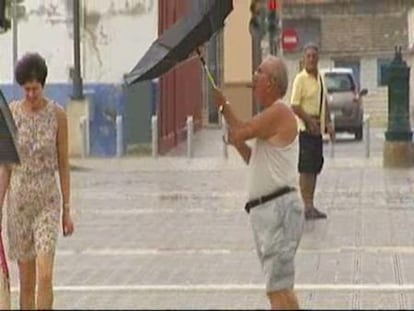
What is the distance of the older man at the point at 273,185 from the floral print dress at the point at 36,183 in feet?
4.00

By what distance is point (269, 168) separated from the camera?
28.9 feet

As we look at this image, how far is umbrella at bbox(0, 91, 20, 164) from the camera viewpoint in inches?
342

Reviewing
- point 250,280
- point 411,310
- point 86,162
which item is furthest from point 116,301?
point 86,162

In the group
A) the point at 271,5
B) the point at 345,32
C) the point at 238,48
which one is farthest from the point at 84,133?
the point at 345,32

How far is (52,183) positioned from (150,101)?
23.0 m

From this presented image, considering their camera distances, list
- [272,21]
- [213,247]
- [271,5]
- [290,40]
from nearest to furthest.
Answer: [213,247], [272,21], [271,5], [290,40]

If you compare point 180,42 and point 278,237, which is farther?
point 278,237

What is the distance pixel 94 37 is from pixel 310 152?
1652 cm

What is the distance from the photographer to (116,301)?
1126 centimetres

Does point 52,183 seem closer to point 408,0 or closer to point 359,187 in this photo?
point 359,187

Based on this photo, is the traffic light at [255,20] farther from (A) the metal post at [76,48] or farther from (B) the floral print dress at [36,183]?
(B) the floral print dress at [36,183]

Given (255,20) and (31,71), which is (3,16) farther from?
(255,20)

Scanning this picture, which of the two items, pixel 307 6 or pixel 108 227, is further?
pixel 307 6

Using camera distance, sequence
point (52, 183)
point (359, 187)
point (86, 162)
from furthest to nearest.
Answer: point (86, 162) → point (359, 187) → point (52, 183)
